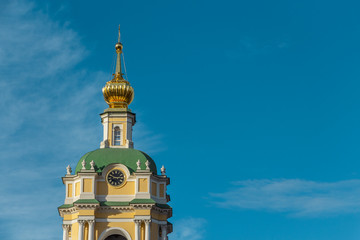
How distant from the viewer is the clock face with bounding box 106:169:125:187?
259 ft

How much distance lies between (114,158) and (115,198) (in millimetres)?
3889

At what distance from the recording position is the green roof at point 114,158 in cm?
7969

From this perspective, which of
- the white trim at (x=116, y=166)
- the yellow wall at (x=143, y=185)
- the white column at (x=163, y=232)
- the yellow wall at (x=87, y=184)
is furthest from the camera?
the white trim at (x=116, y=166)

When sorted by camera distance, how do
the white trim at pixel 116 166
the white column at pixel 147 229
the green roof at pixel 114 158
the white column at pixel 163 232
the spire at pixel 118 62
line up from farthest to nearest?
the spire at pixel 118 62, the green roof at pixel 114 158, the white trim at pixel 116 166, the white column at pixel 163 232, the white column at pixel 147 229

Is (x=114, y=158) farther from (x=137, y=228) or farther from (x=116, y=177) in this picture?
(x=137, y=228)

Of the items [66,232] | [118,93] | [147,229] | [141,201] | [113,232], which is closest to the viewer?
[147,229]

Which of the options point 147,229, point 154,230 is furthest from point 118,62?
point 147,229

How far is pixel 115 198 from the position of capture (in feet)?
257

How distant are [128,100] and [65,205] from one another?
13.7 metres

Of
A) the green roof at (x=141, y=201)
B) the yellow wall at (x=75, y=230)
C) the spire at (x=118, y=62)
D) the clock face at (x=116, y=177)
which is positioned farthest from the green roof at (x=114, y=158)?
the spire at (x=118, y=62)

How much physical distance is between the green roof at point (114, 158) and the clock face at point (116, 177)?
34.6 inches

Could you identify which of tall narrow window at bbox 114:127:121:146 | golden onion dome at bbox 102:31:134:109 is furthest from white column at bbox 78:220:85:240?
golden onion dome at bbox 102:31:134:109

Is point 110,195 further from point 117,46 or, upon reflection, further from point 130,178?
point 117,46

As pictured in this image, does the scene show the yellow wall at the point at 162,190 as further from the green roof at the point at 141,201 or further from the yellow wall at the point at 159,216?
the green roof at the point at 141,201
